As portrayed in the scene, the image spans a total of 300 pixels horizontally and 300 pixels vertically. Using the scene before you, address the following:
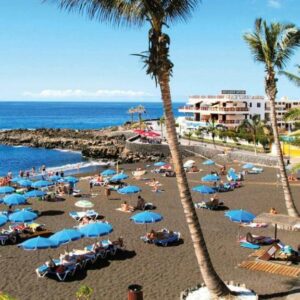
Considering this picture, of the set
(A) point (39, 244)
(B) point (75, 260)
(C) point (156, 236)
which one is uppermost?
(A) point (39, 244)

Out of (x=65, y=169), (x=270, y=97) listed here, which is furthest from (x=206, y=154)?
(x=270, y=97)

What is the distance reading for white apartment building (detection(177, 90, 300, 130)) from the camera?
262ft

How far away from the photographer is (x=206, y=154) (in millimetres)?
59344

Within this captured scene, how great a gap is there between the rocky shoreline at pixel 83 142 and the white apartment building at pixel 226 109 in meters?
13.9

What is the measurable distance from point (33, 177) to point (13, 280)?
111ft

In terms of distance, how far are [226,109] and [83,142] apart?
29.3 meters

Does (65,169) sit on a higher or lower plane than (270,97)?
lower

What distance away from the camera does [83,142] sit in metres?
88.2

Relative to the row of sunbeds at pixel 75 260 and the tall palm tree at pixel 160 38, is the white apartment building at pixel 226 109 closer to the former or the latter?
the row of sunbeds at pixel 75 260

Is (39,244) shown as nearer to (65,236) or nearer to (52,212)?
(65,236)

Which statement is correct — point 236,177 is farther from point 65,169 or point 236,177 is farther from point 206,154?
point 65,169

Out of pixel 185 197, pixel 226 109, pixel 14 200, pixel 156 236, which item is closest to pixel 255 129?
pixel 226 109

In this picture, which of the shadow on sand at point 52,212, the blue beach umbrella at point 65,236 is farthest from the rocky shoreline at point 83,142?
the blue beach umbrella at point 65,236

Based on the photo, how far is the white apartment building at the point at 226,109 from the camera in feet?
262
